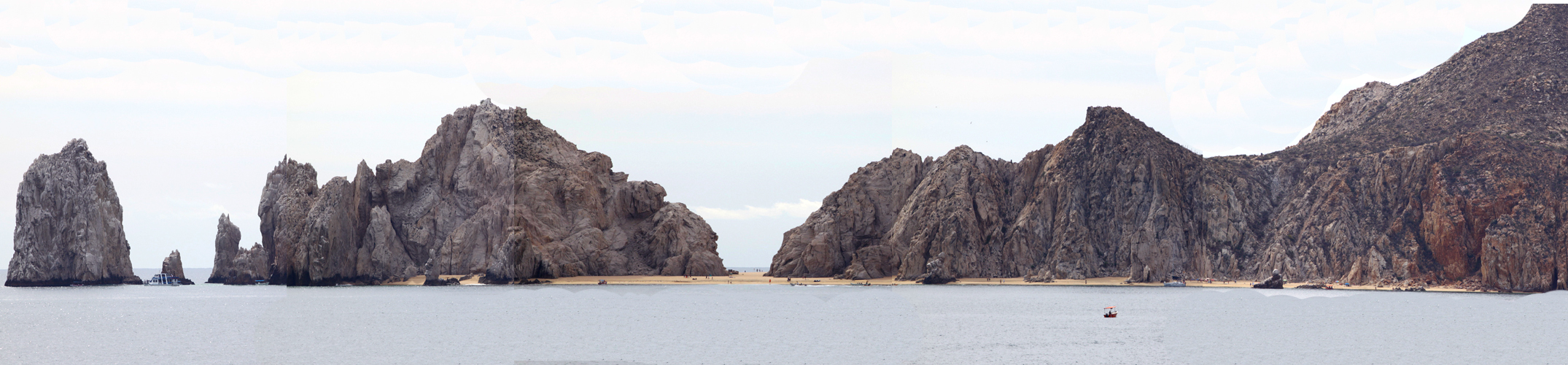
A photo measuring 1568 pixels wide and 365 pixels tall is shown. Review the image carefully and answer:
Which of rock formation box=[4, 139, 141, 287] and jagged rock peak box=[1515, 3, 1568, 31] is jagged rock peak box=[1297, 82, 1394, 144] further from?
rock formation box=[4, 139, 141, 287]

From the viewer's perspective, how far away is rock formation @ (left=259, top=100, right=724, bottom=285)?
158375 mm

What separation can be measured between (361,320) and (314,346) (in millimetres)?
20797

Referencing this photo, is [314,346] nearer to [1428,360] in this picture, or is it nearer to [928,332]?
[928,332]

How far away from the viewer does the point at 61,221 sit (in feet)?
570

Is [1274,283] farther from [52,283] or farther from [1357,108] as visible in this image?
[52,283]

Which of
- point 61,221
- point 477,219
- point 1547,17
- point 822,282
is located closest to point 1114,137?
point 822,282

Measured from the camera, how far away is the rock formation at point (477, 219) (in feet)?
520

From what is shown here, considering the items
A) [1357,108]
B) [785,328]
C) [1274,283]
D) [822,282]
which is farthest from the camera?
[1357,108]

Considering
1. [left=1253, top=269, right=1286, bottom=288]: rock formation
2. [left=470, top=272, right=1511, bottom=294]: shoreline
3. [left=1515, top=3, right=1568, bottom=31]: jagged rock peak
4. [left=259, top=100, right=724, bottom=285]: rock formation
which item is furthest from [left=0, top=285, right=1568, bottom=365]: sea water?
[left=1515, top=3, right=1568, bottom=31]: jagged rock peak

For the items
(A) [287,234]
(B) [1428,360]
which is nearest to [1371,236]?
(B) [1428,360]

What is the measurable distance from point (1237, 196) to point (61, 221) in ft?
568

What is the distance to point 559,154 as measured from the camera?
176 meters

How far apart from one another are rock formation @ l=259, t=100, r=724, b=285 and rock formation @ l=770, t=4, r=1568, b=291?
25892mm

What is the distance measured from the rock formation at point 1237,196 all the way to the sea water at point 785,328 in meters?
18.3
